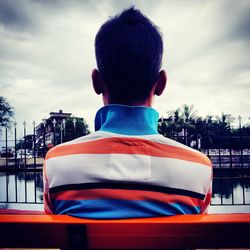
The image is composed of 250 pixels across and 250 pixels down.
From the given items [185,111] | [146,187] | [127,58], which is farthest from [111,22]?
[185,111]

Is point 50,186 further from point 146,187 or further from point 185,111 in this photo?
point 185,111

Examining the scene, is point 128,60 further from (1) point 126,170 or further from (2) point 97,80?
(1) point 126,170

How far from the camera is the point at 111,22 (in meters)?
1.14

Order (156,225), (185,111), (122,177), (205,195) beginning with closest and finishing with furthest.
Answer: (156,225) → (122,177) → (205,195) → (185,111)

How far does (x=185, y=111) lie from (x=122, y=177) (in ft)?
123

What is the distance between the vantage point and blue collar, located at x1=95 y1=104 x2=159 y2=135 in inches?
37.8

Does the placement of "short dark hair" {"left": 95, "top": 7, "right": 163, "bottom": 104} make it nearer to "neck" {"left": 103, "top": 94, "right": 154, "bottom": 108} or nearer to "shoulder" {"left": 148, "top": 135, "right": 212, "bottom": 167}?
"neck" {"left": 103, "top": 94, "right": 154, "bottom": 108}

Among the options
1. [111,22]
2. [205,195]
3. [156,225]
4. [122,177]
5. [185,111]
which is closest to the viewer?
[156,225]

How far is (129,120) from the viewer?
0.98 m

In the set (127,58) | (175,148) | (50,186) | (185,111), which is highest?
(185,111)

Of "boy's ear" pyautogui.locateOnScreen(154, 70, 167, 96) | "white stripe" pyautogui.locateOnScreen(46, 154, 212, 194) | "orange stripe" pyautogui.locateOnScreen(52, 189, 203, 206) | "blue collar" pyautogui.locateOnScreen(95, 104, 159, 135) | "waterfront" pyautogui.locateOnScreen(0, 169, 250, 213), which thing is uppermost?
"boy's ear" pyautogui.locateOnScreen(154, 70, 167, 96)

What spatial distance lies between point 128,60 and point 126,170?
1.41 ft

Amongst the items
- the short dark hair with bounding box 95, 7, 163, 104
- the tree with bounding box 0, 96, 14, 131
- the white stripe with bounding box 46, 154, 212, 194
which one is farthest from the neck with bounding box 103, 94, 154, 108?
the tree with bounding box 0, 96, 14, 131

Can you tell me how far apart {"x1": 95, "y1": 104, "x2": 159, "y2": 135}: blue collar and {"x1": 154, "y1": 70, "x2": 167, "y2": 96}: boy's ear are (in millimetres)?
140
